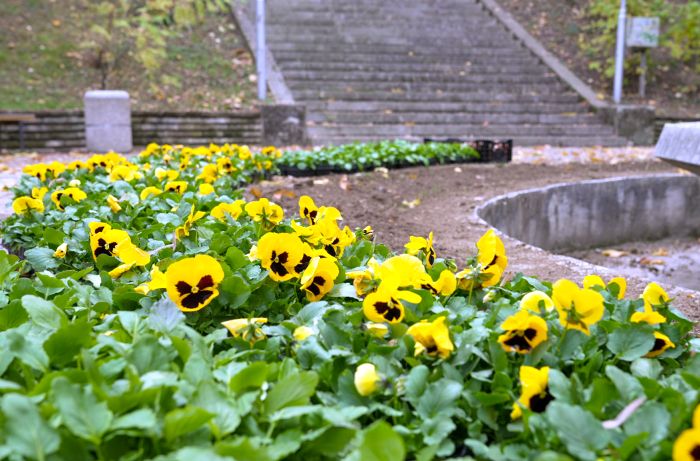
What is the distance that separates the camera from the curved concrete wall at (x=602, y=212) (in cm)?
728

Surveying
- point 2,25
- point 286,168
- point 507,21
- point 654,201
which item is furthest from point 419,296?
point 507,21

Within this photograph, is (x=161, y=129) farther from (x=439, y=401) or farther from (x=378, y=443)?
(x=378, y=443)

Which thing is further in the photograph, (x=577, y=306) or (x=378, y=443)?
(x=577, y=306)

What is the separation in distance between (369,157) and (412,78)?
23.7 ft

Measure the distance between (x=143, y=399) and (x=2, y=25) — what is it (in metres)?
14.9

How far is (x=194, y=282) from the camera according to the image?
1862 mm

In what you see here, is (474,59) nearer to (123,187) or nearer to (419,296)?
(123,187)

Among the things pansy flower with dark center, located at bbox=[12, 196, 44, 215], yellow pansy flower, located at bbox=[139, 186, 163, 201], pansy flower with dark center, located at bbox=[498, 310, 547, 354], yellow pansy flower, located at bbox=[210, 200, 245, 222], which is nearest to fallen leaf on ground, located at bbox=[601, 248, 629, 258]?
yellow pansy flower, located at bbox=[139, 186, 163, 201]

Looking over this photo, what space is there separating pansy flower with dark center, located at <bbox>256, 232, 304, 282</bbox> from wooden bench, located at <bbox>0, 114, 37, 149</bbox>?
10.6 m

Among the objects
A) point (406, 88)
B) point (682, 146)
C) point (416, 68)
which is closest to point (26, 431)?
point (682, 146)

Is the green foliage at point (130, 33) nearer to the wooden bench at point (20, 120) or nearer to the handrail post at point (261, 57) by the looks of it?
the handrail post at point (261, 57)

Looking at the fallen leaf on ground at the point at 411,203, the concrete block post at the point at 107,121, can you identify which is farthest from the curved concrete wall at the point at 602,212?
the concrete block post at the point at 107,121

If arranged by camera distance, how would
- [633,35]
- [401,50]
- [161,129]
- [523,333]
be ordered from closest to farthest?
[523,333], [161,129], [633,35], [401,50]

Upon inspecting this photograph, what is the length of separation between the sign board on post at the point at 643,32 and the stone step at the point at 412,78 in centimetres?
164
